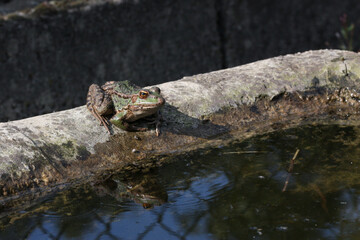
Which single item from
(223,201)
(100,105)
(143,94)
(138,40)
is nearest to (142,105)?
(143,94)

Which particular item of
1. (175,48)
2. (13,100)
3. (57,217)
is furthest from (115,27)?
(57,217)

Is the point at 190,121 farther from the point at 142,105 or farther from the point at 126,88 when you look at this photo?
the point at 126,88

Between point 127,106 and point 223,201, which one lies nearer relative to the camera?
point 223,201

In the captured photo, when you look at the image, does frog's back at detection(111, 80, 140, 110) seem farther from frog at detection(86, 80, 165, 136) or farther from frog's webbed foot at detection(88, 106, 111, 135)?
frog's webbed foot at detection(88, 106, 111, 135)

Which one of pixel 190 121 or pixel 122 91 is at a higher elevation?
pixel 122 91

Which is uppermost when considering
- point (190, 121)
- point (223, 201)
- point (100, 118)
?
point (100, 118)

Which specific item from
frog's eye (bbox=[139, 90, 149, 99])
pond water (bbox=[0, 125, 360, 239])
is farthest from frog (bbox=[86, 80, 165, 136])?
pond water (bbox=[0, 125, 360, 239])
